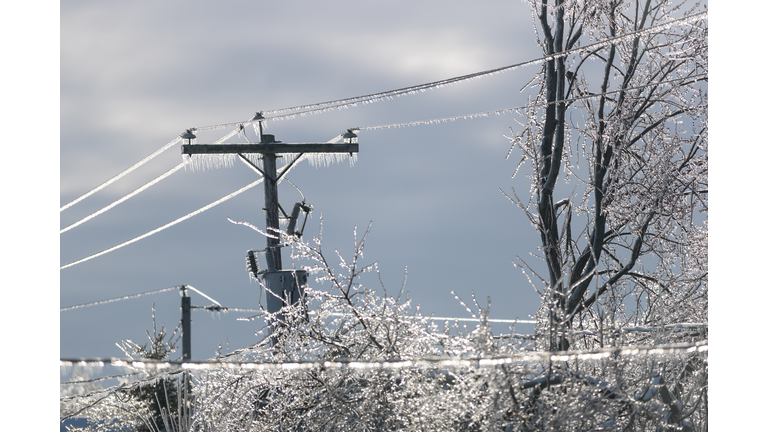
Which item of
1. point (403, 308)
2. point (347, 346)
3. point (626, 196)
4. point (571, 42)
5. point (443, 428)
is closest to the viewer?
point (443, 428)

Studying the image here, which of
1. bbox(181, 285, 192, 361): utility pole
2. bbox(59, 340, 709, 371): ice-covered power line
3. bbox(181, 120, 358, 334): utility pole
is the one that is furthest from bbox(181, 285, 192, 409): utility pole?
bbox(59, 340, 709, 371): ice-covered power line

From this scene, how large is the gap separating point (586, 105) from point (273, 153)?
447 cm

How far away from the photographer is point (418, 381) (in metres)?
4.55

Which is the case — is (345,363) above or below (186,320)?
below

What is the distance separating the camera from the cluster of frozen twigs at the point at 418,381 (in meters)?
3.47

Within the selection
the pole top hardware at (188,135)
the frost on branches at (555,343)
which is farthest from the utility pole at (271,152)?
the frost on branches at (555,343)

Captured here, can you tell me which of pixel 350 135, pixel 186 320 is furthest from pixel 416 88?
pixel 186 320

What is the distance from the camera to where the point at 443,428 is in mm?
4246

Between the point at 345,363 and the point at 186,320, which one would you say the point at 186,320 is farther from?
the point at 345,363

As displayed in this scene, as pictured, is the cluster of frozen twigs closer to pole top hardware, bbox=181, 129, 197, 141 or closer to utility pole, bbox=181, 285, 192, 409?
pole top hardware, bbox=181, 129, 197, 141

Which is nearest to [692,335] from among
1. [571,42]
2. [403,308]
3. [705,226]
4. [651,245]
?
[403,308]

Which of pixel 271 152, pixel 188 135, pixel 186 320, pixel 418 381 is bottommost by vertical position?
pixel 418 381

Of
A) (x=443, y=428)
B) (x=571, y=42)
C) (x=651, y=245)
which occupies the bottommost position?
(x=443, y=428)
